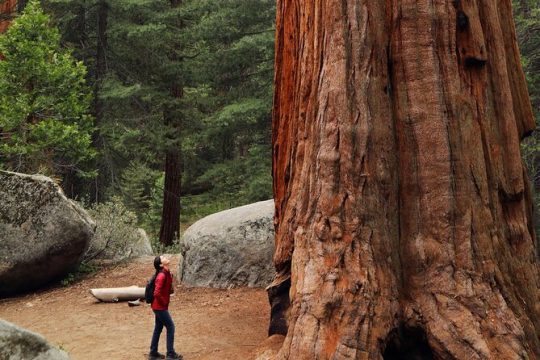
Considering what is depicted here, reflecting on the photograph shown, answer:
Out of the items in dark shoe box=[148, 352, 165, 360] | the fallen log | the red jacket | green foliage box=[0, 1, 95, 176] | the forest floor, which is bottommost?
dark shoe box=[148, 352, 165, 360]

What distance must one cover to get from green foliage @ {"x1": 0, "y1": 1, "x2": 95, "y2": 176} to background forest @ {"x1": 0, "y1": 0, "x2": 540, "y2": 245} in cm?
6

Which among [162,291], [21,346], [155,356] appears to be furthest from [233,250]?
[21,346]

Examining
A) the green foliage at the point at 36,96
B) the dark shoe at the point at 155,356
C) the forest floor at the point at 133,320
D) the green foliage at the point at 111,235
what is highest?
the green foliage at the point at 36,96

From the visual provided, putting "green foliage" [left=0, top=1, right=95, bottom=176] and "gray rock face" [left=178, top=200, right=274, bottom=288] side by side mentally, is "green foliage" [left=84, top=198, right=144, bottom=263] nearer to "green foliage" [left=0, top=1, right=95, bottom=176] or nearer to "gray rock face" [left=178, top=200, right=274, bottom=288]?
"green foliage" [left=0, top=1, right=95, bottom=176]

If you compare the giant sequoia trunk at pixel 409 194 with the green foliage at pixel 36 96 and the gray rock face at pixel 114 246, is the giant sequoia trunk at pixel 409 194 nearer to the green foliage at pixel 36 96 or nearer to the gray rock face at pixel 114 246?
the gray rock face at pixel 114 246

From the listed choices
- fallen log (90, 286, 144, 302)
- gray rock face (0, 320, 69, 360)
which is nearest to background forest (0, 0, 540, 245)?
fallen log (90, 286, 144, 302)

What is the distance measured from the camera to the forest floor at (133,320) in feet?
25.1

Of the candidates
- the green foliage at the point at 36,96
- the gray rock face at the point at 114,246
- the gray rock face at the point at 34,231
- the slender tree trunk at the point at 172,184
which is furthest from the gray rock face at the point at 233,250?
the slender tree trunk at the point at 172,184

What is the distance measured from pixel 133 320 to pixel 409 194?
5.52 m

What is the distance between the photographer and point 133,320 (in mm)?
9352

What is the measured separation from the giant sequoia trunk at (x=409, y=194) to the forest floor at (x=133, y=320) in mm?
2252

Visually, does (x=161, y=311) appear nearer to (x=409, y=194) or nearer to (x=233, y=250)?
(x=409, y=194)

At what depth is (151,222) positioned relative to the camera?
24.9 meters

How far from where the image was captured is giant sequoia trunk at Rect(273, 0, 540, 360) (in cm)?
496
